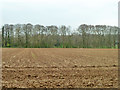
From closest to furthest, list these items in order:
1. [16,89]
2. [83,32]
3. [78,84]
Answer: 1. [16,89]
2. [78,84]
3. [83,32]

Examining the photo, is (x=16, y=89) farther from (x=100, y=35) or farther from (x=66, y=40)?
(x=100, y=35)

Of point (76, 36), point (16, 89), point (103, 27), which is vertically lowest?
point (16, 89)

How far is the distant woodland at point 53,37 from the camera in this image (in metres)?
49.3

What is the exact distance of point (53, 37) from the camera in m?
50.7

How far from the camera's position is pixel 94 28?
51.5 m

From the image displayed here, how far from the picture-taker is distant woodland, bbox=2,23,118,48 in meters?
49.3

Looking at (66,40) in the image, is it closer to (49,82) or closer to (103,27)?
(103,27)

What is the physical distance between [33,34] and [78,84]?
1845 inches

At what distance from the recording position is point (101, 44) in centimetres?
5262

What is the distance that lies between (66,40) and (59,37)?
261 centimetres

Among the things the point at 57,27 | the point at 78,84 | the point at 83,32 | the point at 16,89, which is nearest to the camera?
the point at 16,89

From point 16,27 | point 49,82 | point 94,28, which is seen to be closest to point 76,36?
point 94,28

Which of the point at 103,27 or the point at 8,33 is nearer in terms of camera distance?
the point at 8,33

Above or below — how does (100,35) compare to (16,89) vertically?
above
